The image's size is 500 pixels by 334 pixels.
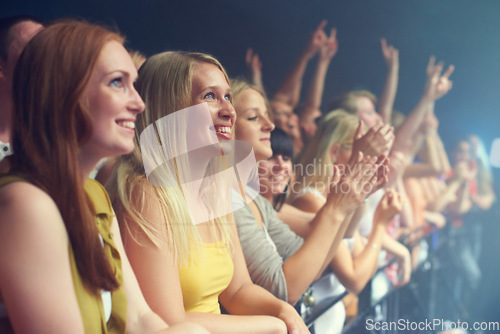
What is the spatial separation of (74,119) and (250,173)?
36.7 inches

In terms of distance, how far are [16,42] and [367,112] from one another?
6.56 feet

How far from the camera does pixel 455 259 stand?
334 cm

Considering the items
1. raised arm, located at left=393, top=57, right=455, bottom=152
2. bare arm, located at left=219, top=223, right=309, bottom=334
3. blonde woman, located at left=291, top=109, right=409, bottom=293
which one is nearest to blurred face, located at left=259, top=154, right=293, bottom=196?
blonde woman, located at left=291, top=109, right=409, bottom=293

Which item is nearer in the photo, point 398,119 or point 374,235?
point 374,235

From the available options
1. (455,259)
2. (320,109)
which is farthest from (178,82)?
(455,259)

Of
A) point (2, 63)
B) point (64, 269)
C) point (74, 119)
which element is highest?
point (2, 63)

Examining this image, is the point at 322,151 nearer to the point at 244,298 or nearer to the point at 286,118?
the point at 286,118

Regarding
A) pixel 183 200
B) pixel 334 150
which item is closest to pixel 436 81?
pixel 334 150

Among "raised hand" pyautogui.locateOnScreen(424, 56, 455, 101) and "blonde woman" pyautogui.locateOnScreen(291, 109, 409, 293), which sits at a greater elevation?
"raised hand" pyautogui.locateOnScreen(424, 56, 455, 101)

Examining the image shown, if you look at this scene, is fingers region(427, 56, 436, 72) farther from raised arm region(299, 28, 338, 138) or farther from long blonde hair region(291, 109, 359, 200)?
long blonde hair region(291, 109, 359, 200)

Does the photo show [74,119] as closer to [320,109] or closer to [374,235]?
[374,235]

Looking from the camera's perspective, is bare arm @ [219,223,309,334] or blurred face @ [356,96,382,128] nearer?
bare arm @ [219,223,309,334]

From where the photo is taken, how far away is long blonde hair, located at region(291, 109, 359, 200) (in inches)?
86.7
